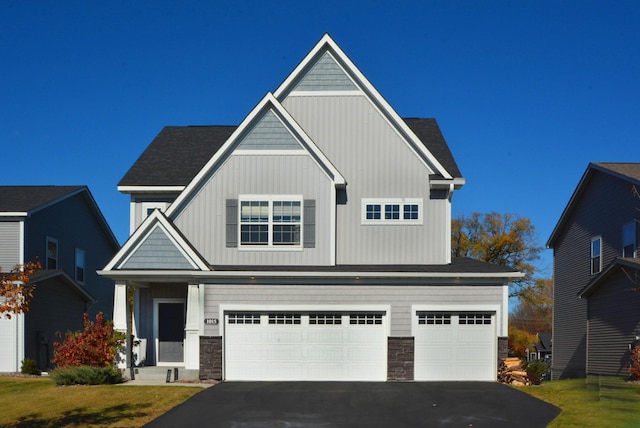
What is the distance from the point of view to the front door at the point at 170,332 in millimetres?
22438

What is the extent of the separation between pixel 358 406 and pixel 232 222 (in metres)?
8.12

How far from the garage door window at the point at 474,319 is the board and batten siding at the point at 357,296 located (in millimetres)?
338

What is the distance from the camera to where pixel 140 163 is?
25.0m

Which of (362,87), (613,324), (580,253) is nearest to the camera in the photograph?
(362,87)

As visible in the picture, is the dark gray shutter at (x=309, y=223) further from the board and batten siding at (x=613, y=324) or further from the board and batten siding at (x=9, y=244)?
the board and batten siding at (x=9, y=244)

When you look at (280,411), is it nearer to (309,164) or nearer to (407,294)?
(407,294)

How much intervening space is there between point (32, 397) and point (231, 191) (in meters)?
8.40

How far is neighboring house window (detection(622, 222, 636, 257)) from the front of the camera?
2467 cm

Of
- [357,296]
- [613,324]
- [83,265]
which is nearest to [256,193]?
[357,296]

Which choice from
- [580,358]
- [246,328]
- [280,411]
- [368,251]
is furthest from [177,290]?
[580,358]

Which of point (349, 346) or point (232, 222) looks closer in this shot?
point (349, 346)

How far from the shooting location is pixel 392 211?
2239cm

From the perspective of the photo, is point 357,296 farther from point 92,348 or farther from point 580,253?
point 580,253

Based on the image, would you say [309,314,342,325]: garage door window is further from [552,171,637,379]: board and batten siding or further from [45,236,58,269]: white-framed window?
[45,236,58,269]: white-framed window
